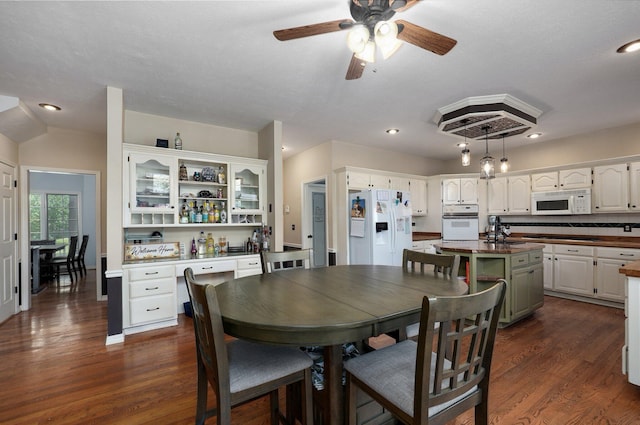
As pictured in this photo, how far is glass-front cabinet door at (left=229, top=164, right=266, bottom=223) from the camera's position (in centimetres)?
380

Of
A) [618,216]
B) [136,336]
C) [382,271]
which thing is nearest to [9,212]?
[136,336]

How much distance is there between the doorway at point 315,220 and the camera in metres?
5.26

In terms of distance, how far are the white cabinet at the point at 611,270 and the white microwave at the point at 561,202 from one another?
0.70 meters

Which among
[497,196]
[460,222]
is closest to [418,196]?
[460,222]

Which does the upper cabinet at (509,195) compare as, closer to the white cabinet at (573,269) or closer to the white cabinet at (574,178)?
the white cabinet at (574,178)

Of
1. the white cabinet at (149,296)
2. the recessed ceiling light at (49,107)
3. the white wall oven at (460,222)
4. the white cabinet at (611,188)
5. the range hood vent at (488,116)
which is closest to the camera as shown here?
the white cabinet at (149,296)

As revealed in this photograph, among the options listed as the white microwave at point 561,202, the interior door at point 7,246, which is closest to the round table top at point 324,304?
the interior door at point 7,246

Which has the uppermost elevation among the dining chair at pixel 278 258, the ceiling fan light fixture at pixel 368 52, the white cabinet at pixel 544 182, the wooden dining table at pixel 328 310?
the ceiling fan light fixture at pixel 368 52

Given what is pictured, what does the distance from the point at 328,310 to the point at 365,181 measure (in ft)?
12.0

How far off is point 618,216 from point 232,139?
565 centimetres

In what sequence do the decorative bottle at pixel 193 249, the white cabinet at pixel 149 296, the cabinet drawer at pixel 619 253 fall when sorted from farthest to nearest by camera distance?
1. the decorative bottle at pixel 193 249
2. the cabinet drawer at pixel 619 253
3. the white cabinet at pixel 149 296

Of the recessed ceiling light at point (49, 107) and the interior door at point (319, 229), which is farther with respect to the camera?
the interior door at point (319, 229)

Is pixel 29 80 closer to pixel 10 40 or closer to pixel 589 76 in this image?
pixel 10 40

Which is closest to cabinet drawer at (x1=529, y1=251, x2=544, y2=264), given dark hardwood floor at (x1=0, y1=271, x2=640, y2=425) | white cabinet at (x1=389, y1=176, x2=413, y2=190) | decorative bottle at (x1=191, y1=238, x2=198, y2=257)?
dark hardwood floor at (x1=0, y1=271, x2=640, y2=425)
